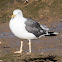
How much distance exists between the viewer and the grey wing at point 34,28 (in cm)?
1063

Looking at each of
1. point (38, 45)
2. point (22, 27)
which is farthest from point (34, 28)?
point (38, 45)

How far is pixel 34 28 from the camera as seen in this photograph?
35.9ft

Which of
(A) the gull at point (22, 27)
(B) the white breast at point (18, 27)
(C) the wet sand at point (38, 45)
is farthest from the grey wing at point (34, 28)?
(C) the wet sand at point (38, 45)

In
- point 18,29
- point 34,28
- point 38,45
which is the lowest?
point 38,45

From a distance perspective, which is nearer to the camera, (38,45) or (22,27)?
(22,27)

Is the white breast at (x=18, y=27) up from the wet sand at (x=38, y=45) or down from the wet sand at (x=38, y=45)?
up

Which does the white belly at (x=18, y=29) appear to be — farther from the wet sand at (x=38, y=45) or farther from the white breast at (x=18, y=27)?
the wet sand at (x=38, y=45)

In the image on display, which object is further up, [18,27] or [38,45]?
[18,27]

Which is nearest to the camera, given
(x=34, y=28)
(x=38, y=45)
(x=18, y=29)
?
(x=18, y=29)

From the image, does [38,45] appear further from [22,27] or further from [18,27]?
[18,27]

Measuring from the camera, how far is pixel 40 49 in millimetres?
11125

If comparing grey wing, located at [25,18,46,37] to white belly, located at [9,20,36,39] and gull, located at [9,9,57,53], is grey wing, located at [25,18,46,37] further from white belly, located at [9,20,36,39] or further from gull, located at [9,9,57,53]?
white belly, located at [9,20,36,39]

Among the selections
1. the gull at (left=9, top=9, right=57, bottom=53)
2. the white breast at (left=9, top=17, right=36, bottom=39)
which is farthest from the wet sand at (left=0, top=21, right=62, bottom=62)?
the white breast at (left=9, top=17, right=36, bottom=39)

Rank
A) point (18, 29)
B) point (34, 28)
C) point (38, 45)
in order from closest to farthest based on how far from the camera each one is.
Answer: point (18, 29), point (34, 28), point (38, 45)
